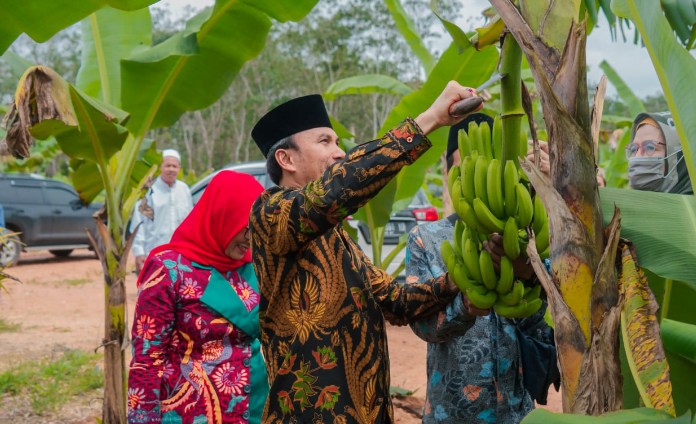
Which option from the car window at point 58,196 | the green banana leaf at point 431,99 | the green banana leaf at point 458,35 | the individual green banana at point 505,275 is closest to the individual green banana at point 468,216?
the individual green banana at point 505,275

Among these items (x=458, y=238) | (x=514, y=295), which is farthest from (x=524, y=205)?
(x=458, y=238)

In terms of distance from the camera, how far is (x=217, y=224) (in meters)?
2.57

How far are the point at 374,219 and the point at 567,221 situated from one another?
12.1ft

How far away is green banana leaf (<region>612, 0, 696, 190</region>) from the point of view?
1381mm

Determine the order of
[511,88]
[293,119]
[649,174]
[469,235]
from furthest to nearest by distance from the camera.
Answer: [649,174] < [293,119] < [469,235] < [511,88]

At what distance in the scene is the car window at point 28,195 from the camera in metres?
13.6

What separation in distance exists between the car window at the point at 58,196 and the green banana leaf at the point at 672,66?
14781 mm

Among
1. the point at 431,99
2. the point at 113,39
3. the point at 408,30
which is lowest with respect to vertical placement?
the point at 431,99

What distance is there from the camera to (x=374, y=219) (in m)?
5.04

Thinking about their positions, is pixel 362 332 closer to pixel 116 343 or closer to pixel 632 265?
pixel 632 265

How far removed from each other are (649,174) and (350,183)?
1.61m

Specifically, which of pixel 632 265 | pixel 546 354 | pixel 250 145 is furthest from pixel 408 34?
pixel 250 145

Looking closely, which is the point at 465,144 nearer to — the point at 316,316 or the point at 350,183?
the point at 350,183

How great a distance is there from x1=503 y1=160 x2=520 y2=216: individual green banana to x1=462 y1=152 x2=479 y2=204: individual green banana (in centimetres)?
9
